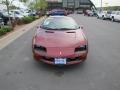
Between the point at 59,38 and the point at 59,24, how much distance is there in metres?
1.44

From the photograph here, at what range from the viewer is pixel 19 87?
15.5 ft

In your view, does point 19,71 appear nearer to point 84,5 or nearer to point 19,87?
point 19,87

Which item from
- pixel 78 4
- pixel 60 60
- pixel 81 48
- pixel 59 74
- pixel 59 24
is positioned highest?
pixel 78 4

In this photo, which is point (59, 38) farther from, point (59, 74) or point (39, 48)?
point (59, 74)

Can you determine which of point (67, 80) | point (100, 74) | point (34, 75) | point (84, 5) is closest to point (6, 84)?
point (34, 75)

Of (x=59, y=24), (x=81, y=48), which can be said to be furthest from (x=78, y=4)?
(x=81, y=48)

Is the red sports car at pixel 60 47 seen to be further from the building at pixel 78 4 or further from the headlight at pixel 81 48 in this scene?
the building at pixel 78 4

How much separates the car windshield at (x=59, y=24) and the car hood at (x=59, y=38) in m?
0.42

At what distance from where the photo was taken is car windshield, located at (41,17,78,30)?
7520 mm

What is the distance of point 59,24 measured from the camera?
777 centimetres

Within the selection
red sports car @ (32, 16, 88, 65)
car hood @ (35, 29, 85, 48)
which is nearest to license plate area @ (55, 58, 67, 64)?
red sports car @ (32, 16, 88, 65)

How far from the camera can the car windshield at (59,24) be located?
7520 millimetres

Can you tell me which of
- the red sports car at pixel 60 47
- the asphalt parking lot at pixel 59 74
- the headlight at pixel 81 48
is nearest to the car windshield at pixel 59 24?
the red sports car at pixel 60 47

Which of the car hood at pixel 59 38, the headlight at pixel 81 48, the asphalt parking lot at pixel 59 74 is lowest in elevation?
the asphalt parking lot at pixel 59 74
